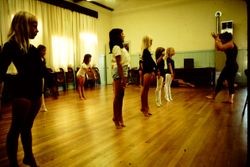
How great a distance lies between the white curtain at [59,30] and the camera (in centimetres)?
798

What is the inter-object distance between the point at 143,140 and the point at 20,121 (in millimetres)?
1477

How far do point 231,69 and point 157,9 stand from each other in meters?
7.49

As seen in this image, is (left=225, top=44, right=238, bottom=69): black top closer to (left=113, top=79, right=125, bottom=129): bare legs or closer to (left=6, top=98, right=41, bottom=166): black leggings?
(left=113, top=79, right=125, bottom=129): bare legs

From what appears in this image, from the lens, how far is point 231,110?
14.8 feet

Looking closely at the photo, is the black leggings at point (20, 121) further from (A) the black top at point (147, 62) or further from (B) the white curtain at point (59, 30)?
(B) the white curtain at point (59, 30)

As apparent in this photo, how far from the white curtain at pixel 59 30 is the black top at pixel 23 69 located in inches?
259

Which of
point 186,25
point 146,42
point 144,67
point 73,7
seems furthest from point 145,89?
point 186,25

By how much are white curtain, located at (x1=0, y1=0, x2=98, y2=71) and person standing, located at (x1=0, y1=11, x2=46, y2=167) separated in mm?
6564

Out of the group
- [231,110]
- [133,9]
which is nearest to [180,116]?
[231,110]

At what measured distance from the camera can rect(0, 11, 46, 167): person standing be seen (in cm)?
183

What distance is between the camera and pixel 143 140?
284 cm

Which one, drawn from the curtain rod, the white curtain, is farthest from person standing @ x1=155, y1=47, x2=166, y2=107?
the curtain rod

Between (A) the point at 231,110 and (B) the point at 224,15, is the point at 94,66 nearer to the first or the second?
(B) the point at 224,15

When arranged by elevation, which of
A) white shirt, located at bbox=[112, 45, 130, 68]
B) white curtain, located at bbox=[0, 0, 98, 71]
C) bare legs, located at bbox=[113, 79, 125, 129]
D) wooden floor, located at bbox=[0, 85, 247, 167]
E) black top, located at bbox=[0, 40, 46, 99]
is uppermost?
white curtain, located at bbox=[0, 0, 98, 71]
